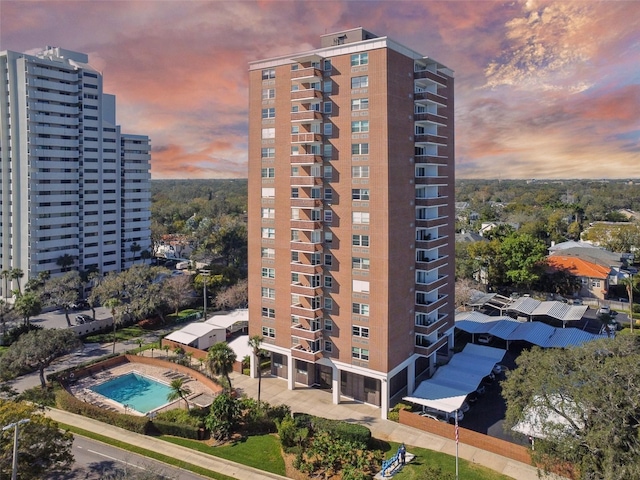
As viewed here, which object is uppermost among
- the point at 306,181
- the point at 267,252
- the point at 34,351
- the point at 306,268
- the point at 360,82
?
the point at 360,82

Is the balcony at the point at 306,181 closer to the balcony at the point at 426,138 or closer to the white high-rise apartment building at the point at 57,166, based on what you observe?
the balcony at the point at 426,138

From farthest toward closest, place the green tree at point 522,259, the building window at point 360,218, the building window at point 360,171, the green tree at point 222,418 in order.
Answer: the green tree at point 522,259, the building window at point 360,218, the building window at point 360,171, the green tree at point 222,418

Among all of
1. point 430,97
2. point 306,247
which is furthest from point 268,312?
point 430,97

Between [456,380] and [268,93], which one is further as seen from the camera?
[268,93]

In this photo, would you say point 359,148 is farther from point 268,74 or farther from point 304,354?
point 304,354

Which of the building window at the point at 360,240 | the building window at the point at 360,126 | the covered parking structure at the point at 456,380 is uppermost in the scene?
the building window at the point at 360,126

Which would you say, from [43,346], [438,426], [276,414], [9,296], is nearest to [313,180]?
[276,414]

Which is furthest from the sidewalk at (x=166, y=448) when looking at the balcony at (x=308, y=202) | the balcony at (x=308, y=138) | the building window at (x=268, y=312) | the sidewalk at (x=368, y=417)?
the balcony at (x=308, y=138)
